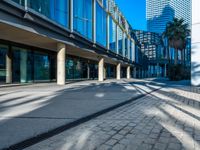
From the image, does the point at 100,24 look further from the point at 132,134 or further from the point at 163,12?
the point at 163,12

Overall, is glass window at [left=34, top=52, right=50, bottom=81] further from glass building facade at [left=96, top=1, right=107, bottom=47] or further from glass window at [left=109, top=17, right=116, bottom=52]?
glass window at [left=109, top=17, right=116, bottom=52]

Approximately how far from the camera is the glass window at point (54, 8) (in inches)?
672

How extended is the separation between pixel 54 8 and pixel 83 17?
758 centimetres

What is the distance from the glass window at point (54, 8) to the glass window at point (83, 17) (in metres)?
2.21

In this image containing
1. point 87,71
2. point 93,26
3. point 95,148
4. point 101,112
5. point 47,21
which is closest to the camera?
point 95,148

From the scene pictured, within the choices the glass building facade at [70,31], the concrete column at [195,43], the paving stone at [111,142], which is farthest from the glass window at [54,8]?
the paving stone at [111,142]

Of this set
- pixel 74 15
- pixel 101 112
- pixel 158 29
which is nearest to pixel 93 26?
pixel 74 15

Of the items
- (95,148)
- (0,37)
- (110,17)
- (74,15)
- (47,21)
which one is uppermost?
(110,17)

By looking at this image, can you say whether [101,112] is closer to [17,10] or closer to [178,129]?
[178,129]

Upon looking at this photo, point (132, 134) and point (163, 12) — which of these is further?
point (163, 12)

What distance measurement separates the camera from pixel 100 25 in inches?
1351

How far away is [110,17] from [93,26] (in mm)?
10579

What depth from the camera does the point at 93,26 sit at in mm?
30781

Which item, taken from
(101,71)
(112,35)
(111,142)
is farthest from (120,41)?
(111,142)
